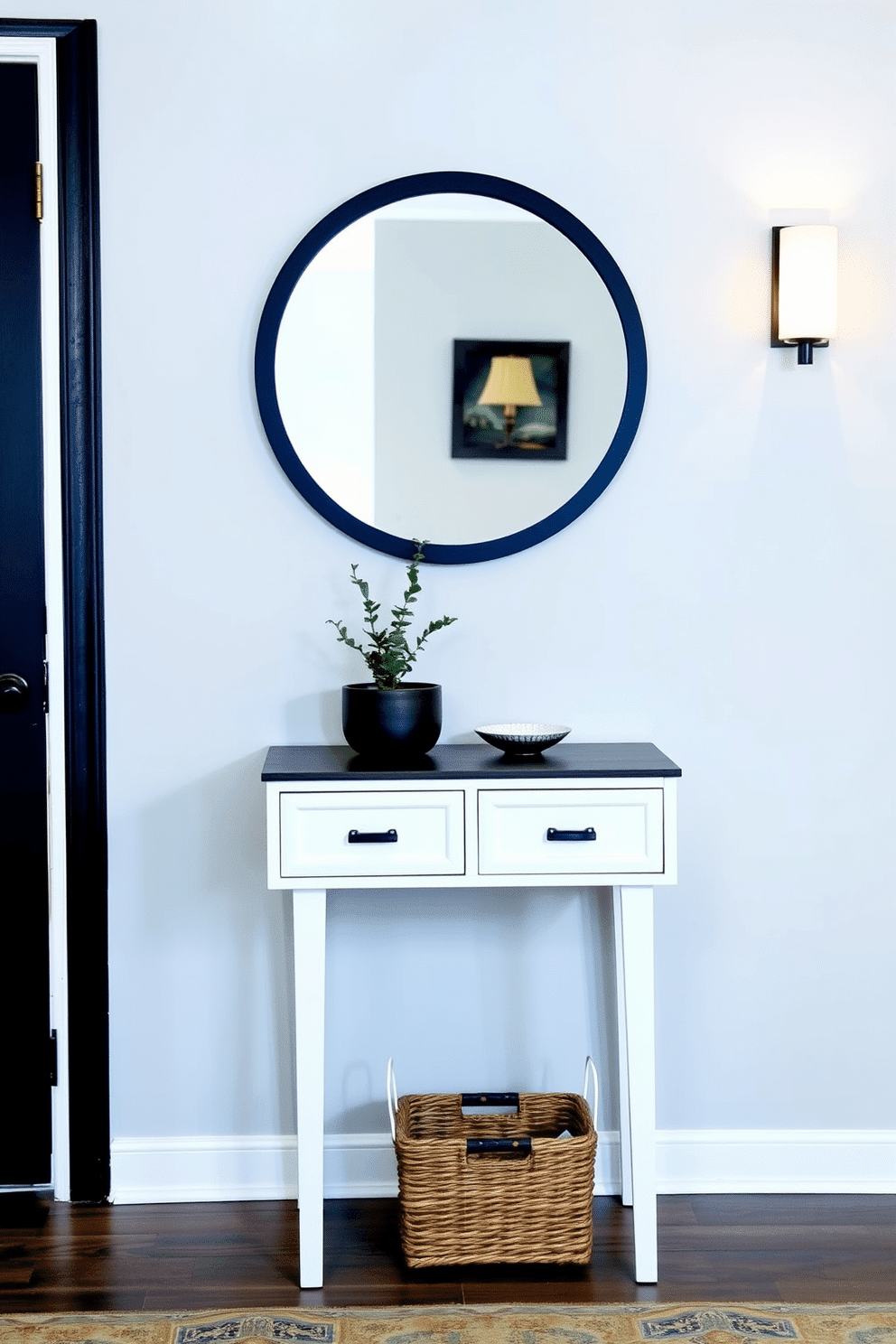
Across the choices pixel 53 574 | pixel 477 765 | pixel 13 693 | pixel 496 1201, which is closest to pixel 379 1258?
pixel 496 1201

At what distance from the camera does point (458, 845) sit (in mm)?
2111

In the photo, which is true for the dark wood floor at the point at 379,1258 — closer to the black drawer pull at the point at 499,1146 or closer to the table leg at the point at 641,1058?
the table leg at the point at 641,1058

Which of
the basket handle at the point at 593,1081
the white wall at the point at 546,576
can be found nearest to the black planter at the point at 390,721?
the white wall at the point at 546,576

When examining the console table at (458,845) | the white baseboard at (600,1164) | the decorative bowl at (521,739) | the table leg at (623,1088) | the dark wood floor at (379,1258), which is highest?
the decorative bowl at (521,739)

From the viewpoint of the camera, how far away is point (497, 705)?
2455mm

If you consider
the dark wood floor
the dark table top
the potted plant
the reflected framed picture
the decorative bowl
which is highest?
the reflected framed picture

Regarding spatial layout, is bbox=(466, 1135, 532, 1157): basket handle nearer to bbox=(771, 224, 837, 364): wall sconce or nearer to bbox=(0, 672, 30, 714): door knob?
bbox=(0, 672, 30, 714): door knob

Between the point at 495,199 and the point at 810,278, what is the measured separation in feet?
2.06

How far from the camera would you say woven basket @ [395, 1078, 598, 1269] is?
2146 mm

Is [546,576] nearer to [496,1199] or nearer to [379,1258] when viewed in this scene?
[496,1199]

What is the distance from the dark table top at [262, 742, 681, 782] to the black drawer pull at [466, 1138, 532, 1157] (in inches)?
25.6

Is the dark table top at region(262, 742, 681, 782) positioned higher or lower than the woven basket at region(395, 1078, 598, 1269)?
higher

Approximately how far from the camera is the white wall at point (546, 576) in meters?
2.36

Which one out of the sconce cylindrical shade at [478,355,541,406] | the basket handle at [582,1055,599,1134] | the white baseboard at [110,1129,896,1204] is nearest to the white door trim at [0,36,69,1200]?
the white baseboard at [110,1129,896,1204]
